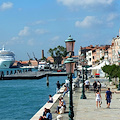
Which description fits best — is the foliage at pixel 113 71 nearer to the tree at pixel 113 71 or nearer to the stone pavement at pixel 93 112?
the tree at pixel 113 71

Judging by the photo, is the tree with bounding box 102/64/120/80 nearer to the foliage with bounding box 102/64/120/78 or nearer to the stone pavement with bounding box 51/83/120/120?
the foliage with bounding box 102/64/120/78

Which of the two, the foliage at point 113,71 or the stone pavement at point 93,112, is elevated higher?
the foliage at point 113,71

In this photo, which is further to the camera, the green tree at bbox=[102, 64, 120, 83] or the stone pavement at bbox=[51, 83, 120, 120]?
the green tree at bbox=[102, 64, 120, 83]

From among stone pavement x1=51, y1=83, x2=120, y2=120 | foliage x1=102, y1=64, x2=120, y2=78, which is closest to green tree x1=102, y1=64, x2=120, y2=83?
foliage x1=102, y1=64, x2=120, y2=78

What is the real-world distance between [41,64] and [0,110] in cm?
14919

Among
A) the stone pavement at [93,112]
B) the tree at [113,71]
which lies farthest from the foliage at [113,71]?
the stone pavement at [93,112]

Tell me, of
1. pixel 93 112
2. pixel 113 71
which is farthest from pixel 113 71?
pixel 93 112

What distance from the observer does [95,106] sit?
21.8 meters

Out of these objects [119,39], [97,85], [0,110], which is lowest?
[0,110]

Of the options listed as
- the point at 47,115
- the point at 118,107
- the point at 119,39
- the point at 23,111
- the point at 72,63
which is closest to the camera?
the point at 72,63

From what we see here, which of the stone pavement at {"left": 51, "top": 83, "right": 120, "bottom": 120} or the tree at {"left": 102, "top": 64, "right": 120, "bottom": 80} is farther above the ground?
the tree at {"left": 102, "top": 64, "right": 120, "bottom": 80}

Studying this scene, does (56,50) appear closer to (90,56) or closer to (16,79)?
(90,56)

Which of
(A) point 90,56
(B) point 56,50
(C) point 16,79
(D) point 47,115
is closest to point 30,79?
(C) point 16,79

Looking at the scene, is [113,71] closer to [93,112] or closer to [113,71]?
[113,71]
